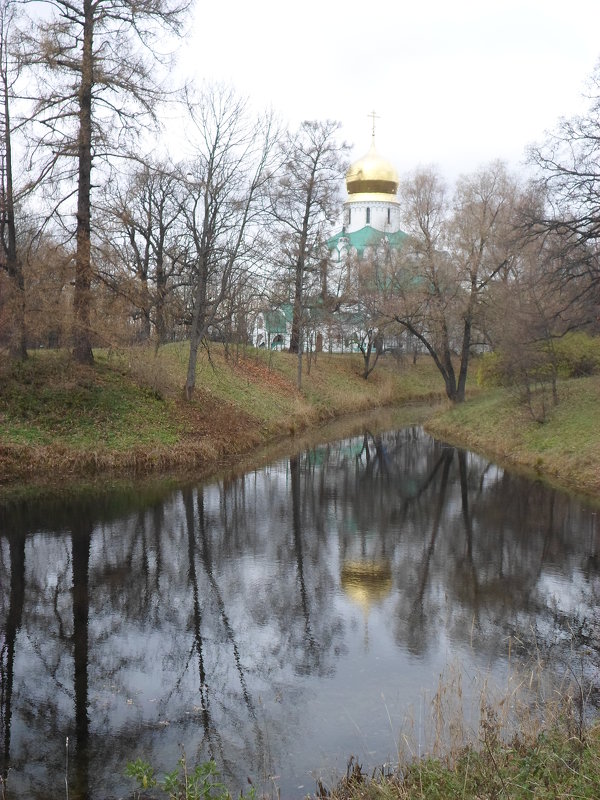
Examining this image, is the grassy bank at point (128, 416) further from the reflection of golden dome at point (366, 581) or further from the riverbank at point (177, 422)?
the reflection of golden dome at point (366, 581)

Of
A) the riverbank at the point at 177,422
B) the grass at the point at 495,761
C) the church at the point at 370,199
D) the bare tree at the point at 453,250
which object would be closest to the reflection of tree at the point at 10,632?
the grass at the point at 495,761

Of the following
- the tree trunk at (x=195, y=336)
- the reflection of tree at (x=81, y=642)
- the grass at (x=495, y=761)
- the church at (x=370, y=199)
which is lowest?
the reflection of tree at (x=81, y=642)

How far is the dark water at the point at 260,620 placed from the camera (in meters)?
6.51

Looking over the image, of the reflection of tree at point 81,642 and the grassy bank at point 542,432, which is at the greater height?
the grassy bank at point 542,432

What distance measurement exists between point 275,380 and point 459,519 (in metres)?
21.2

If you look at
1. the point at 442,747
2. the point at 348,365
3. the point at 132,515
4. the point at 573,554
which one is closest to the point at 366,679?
the point at 442,747

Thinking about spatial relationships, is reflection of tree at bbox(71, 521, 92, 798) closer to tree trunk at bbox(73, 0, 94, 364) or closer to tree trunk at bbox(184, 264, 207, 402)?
tree trunk at bbox(73, 0, 94, 364)

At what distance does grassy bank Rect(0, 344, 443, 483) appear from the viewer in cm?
1786

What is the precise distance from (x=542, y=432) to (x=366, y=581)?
13131 millimetres

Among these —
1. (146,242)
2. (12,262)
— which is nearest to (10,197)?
(12,262)

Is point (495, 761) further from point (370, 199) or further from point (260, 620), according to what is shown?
point (370, 199)

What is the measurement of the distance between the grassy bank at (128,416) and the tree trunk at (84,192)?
1722mm

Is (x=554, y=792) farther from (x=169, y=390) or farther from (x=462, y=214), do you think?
(x=462, y=214)

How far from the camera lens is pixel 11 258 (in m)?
20.4
